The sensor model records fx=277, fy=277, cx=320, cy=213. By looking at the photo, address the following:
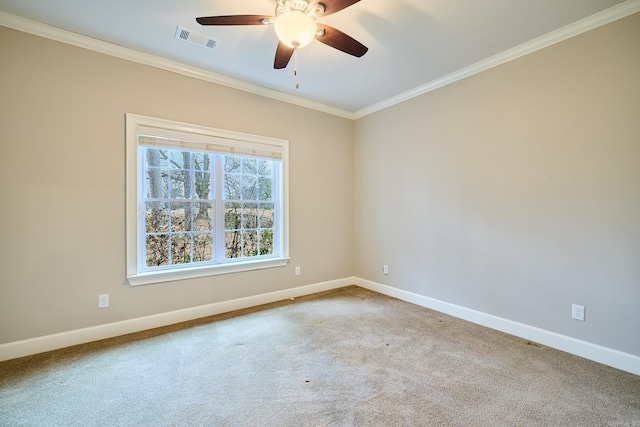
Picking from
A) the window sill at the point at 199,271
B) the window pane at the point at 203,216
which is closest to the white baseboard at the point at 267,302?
the window sill at the point at 199,271

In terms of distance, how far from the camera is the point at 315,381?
77.7 inches

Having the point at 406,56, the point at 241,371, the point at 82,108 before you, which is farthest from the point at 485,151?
the point at 82,108

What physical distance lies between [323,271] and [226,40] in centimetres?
307

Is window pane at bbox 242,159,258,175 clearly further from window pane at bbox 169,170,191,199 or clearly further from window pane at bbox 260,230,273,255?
window pane at bbox 260,230,273,255

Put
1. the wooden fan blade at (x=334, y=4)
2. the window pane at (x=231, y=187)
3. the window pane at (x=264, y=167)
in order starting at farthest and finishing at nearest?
1. the window pane at (x=264, y=167)
2. the window pane at (x=231, y=187)
3. the wooden fan blade at (x=334, y=4)

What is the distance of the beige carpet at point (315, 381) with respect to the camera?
Result: 1.64 m

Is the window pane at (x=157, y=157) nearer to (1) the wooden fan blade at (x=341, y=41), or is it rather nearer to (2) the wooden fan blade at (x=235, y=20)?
(2) the wooden fan blade at (x=235, y=20)

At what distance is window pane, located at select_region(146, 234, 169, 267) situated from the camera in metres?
2.95

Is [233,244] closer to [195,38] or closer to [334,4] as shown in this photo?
[195,38]

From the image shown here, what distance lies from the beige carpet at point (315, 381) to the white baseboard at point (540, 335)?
0.32 feet

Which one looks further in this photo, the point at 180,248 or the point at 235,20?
the point at 180,248

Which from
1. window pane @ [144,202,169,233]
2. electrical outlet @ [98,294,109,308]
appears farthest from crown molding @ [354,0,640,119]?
electrical outlet @ [98,294,109,308]

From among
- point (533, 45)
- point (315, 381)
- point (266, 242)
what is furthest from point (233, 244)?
point (533, 45)

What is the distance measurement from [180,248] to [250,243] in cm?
83
